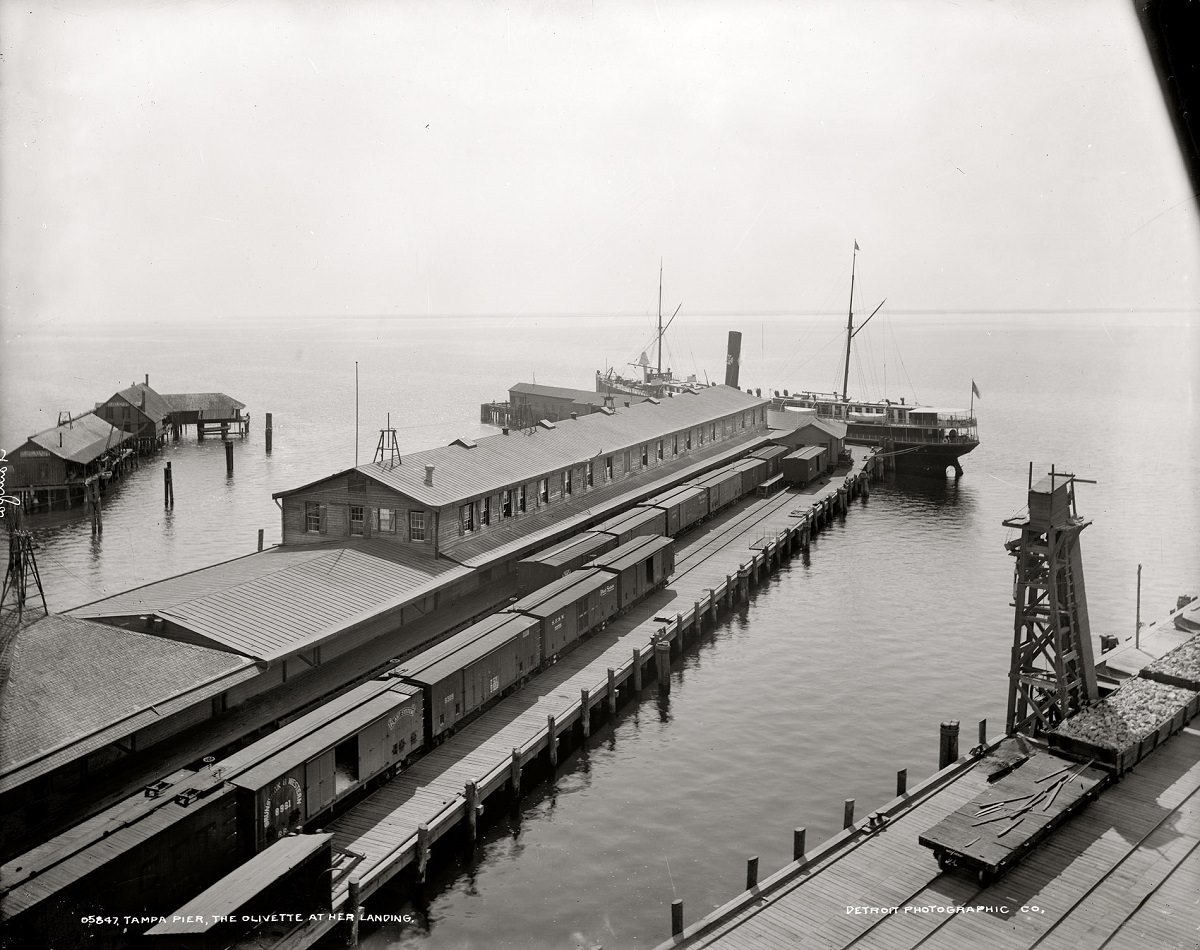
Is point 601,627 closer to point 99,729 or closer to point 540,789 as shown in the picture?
point 540,789

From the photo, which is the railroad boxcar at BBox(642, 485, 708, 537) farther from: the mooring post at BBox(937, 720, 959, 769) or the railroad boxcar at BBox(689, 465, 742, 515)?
the mooring post at BBox(937, 720, 959, 769)

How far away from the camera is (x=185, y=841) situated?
915 inches

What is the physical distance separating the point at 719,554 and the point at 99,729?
39.9m

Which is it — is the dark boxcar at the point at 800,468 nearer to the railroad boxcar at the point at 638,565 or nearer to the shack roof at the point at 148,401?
the railroad boxcar at the point at 638,565

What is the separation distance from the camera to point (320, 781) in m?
27.3

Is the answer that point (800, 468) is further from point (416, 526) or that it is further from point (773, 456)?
point (416, 526)

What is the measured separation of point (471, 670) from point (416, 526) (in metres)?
14.0

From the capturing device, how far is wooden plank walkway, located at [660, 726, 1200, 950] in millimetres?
21125

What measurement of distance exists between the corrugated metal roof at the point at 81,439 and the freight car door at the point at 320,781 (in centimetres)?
6416

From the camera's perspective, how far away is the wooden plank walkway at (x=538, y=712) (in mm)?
27078

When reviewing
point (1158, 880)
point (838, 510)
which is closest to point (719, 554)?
point (838, 510)

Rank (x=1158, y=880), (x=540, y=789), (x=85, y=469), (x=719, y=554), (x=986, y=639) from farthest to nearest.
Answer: (x=85, y=469) → (x=719, y=554) → (x=986, y=639) → (x=540, y=789) → (x=1158, y=880)

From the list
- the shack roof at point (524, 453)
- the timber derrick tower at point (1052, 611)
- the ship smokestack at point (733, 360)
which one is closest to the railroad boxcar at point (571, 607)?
the shack roof at point (524, 453)

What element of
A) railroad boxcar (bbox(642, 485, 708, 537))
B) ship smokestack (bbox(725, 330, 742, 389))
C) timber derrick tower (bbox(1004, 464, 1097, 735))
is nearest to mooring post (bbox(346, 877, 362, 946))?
timber derrick tower (bbox(1004, 464, 1097, 735))
